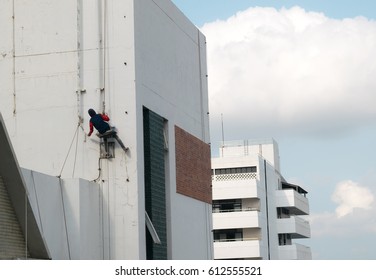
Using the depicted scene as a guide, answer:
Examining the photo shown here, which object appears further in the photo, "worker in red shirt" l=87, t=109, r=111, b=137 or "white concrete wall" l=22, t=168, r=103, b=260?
"worker in red shirt" l=87, t=109, r=111, b=137

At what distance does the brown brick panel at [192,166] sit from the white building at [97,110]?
1132mm

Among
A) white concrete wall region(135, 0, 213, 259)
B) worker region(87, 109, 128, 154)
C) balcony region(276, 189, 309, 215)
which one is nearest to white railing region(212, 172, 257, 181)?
balcony region(276, 189, 309, 215)

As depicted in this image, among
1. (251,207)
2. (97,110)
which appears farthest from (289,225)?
(97,110)

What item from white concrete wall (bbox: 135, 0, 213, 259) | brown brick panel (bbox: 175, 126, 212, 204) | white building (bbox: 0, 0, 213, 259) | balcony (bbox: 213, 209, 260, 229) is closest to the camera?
white building (bbox: 0, 0, 213, 259)

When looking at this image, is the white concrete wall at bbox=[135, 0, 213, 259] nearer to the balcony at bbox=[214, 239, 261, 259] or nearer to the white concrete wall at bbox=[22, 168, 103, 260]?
the white concrete wall at bbox=[22, 168, 103, 260]

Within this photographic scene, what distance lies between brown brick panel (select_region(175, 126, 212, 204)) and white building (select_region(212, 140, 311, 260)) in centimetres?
3291

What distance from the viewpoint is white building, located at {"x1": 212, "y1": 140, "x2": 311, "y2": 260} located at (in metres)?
68.8

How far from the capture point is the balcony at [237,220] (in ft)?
226

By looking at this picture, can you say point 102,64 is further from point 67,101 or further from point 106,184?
point 106,184

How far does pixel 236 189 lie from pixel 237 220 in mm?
2758

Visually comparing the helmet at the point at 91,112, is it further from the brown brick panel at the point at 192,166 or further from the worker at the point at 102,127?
the brown brick panel at the point at 192,166

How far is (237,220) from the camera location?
69.1 meters

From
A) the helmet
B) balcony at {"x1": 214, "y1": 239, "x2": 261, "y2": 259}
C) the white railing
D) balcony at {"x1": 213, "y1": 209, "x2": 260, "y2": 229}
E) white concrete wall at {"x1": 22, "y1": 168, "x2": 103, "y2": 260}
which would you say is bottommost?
white concrete wall at {"x1": 22, "y1": 168, "x2": 103, "y2": 260}

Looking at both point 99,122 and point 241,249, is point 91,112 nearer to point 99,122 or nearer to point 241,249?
point 99,122
